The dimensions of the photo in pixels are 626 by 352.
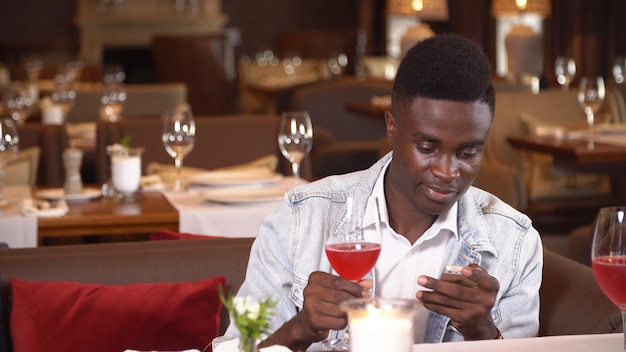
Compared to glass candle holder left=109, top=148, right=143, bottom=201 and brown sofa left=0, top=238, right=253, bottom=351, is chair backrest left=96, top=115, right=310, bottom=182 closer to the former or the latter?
glass candle holder left=109, top=148, right=143, bottom=201

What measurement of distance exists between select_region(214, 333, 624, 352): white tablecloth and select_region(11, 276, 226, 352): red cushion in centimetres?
75

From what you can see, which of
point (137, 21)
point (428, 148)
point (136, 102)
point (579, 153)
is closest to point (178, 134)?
point (579, 153)

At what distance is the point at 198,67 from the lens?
10992 mm

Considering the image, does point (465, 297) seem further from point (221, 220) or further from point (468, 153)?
point (221, 220)

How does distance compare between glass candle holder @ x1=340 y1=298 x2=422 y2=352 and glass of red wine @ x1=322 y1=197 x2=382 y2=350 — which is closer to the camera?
glass candle holder @ x1=340 y1=298 x2=422 y2=352

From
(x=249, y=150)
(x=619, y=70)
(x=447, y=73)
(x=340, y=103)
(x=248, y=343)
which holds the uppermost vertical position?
(x=447, y=73)

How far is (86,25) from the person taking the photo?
12.9 meters

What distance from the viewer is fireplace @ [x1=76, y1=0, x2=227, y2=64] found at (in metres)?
12.9

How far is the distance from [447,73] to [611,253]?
444mm

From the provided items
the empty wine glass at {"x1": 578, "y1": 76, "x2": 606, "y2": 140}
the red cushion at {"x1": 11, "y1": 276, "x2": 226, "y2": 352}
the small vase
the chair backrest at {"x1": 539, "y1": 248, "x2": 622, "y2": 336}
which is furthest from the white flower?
the empty wine glass at {"x1": 578, "y1": 76, "x2": 606, "y2": 140}

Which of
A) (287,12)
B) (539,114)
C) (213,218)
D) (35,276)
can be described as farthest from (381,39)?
(35,276)

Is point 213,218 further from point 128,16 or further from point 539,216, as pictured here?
point 128,16

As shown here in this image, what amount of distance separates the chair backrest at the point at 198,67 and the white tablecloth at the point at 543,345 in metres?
9.41

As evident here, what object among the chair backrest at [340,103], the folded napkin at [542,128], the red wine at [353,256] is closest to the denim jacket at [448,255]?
the red wine at [353,256]
